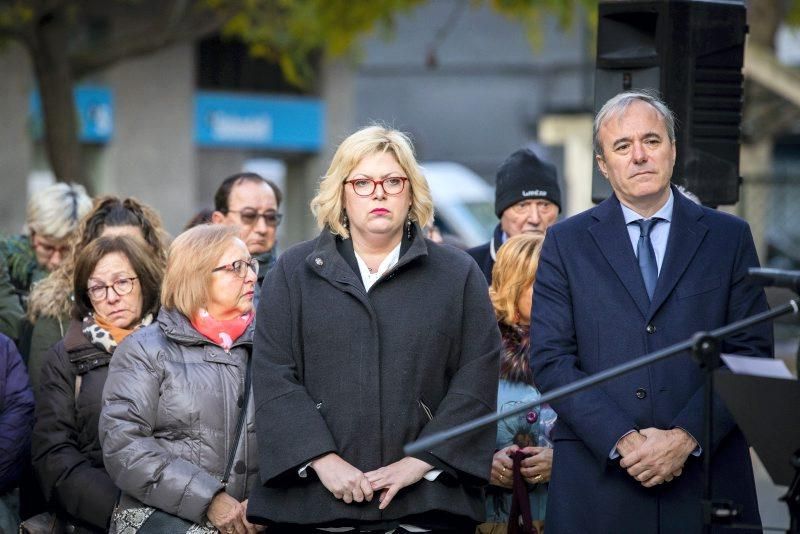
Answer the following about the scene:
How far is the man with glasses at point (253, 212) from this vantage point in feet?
22.8

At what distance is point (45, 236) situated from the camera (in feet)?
24.4

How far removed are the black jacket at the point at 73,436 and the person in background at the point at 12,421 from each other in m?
0.06

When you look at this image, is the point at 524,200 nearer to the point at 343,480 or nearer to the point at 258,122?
the point at 343,480

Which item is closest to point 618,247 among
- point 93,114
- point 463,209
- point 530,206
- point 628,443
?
point 628,443

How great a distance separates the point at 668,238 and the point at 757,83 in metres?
7.68

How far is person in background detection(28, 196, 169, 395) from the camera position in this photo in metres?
6.18

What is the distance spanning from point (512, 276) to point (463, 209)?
470 inches

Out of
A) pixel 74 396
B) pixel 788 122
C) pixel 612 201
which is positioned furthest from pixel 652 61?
pixel 788 122

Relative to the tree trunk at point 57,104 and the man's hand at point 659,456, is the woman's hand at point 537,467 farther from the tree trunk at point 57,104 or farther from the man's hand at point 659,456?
the tree trunk at point 57,104

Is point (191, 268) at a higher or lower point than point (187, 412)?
higher

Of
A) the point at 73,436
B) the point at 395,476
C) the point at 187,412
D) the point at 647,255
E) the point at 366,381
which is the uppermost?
the point at 647,255

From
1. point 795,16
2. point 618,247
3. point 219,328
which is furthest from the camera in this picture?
point 795,16

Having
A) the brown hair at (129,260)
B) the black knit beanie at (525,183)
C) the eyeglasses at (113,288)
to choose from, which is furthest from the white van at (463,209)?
the eyeglasses at (113,288)

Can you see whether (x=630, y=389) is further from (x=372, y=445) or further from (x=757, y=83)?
(x=757, y=83)
